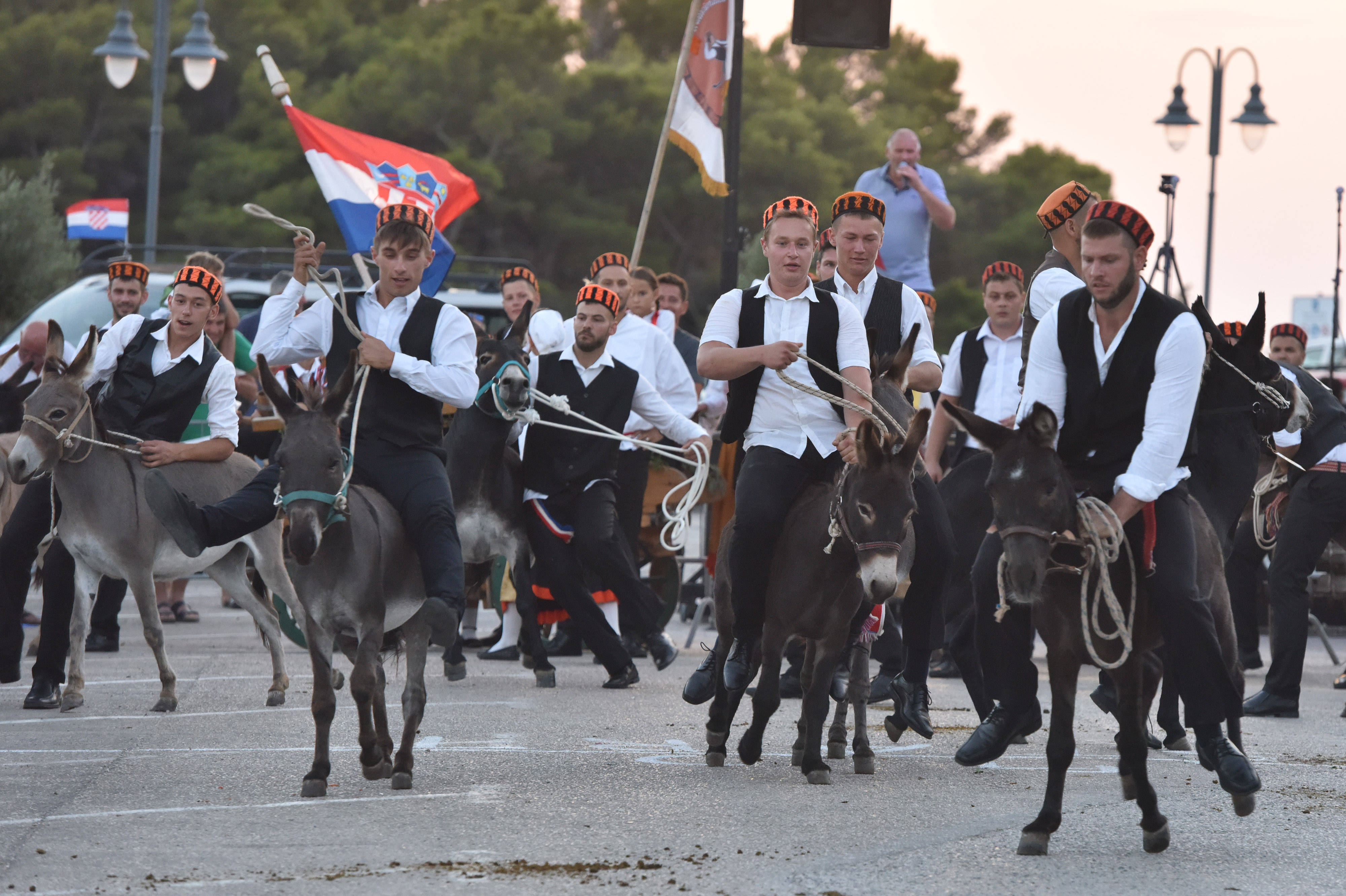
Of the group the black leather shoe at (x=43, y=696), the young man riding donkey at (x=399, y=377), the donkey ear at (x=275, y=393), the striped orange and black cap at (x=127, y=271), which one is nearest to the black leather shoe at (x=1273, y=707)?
the young man riding donkey at (x=399, y=377)

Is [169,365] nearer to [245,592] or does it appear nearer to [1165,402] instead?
[245,592]

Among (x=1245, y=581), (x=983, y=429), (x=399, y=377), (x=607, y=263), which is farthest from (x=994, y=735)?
(x=607, y=263)

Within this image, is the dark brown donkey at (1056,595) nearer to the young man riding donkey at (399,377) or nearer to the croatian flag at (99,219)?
the young man riding donkey at (399,377)

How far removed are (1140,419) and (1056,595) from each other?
701 mm

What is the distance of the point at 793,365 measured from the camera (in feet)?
26.0

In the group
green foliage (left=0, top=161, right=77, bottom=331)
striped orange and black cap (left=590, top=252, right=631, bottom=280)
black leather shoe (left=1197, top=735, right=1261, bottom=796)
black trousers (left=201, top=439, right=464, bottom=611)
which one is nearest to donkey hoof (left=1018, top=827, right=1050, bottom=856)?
black leather shoe (left=1197, top=735, right=1261, bottom=796)

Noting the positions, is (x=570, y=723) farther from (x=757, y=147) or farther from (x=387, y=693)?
(x=757, y=147)

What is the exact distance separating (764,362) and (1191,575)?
209 centimetres

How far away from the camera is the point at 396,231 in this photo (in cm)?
759

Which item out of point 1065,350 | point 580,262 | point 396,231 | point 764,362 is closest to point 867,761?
point 764,362

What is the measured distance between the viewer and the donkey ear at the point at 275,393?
6.72 m

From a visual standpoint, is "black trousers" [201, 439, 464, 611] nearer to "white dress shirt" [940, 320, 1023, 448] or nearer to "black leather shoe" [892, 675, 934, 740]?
"black leather shoe" [892, 675, 934, 740]

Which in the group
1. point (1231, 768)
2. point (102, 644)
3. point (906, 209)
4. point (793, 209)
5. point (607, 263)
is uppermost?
point (906, 209)

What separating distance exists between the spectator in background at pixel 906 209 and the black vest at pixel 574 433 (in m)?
2.94
